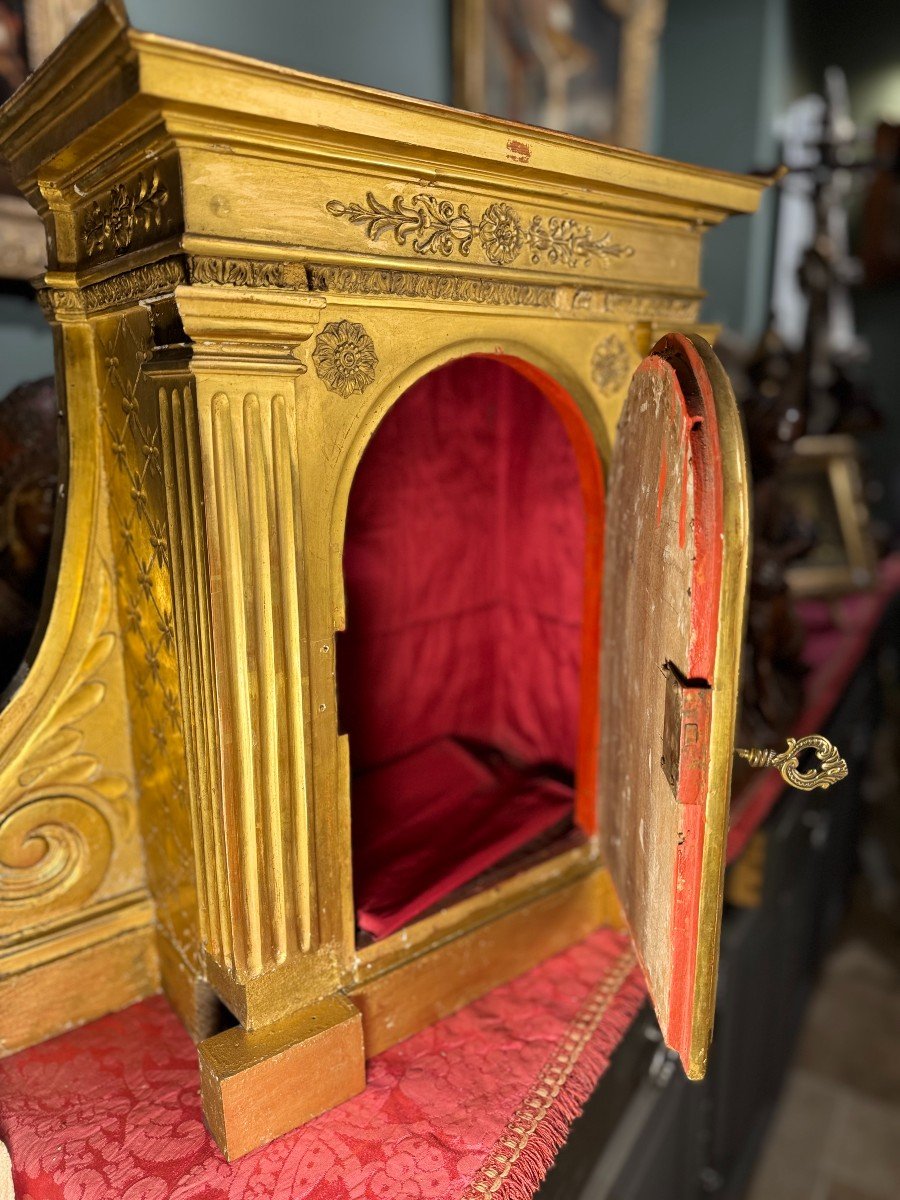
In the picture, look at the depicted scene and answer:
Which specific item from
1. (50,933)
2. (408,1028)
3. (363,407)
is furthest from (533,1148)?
(363,407)

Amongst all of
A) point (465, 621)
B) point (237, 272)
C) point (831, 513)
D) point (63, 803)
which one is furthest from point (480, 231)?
point (831, 513)

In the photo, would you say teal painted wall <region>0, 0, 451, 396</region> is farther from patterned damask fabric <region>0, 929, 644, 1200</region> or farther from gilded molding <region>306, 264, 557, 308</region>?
patterned damask fabric <region>0, 929, 644, 1200</region>

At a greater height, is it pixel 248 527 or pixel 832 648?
pixel 248 527

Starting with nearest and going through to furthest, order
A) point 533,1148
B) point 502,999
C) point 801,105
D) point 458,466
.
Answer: point 533,1148
point 502,999
point 458,466
point 801,105

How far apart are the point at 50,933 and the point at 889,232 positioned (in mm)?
5433

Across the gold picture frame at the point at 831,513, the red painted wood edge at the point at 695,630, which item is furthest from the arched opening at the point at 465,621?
the gold picture frame at the point at 831,513

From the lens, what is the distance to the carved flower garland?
1091 millimetres

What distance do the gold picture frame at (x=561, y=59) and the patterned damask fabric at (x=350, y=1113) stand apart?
2421 millimetres

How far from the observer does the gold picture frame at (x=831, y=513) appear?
369 centimetres

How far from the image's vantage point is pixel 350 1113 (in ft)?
3.99

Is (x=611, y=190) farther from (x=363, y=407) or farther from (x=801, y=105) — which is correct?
(x=801, y=105)

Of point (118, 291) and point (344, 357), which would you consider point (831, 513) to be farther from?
point (118, 291)

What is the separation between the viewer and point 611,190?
4.21ft

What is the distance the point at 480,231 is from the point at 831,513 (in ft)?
10.2
